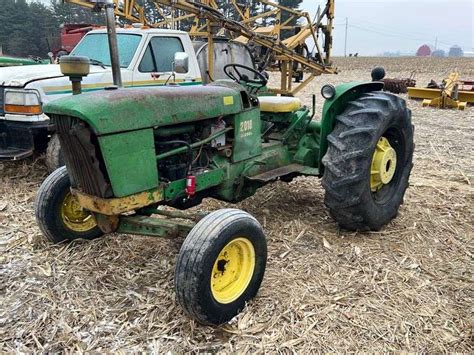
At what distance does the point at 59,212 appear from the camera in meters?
3.89

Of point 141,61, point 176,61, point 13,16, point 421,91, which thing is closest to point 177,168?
point 176,61

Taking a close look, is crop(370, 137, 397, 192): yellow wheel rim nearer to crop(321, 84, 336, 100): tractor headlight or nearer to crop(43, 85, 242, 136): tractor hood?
crop(321, 84, 336, 100): tractor headlight

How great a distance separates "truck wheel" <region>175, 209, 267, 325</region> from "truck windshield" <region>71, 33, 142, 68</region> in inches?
160

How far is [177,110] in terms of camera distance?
333 cm

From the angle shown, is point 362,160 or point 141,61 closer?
point 362,160

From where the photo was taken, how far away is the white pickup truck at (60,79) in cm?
562

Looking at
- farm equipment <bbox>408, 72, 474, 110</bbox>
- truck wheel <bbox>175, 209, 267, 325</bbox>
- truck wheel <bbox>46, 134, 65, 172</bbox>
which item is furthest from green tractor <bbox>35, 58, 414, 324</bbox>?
farm equipment <bbox>408, 72, 474, 110</bbox>

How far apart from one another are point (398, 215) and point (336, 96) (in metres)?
1.42

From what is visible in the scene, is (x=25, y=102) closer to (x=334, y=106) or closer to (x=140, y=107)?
(x=140, y=107)

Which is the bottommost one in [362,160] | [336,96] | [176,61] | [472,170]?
[472,170]

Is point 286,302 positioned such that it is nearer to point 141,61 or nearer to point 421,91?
point 141,61

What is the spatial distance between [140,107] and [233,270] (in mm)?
1236

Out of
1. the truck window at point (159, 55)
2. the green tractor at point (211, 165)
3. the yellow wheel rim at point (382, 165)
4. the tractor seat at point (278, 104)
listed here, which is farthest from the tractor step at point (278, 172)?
the truck window at point (159, 55)

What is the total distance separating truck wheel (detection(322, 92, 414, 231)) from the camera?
4012 mm
